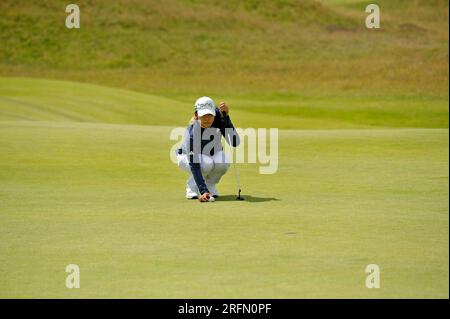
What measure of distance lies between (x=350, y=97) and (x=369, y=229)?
156 feet

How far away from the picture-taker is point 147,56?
78000 millimetres

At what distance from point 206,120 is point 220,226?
255cm

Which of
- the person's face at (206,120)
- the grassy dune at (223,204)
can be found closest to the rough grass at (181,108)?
the grassy dune at (223,204)

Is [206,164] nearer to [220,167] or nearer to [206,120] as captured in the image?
[220,167]

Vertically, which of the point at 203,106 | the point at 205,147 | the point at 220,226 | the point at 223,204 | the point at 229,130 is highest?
the point at 203,106

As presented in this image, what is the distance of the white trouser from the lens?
45.3 ft

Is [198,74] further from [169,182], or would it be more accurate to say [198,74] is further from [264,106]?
[169,182]

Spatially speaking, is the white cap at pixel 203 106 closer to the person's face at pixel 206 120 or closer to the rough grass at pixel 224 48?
the person's face at pixel 206 120

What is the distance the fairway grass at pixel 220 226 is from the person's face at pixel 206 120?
1109 millimetres

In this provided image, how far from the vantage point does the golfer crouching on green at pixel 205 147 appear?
13.4 meters

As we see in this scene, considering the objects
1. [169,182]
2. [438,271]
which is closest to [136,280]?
[438,271]

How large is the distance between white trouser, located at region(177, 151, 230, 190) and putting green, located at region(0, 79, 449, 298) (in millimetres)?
450

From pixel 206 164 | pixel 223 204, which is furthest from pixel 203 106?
pixel 223 204

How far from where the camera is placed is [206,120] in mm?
13430
